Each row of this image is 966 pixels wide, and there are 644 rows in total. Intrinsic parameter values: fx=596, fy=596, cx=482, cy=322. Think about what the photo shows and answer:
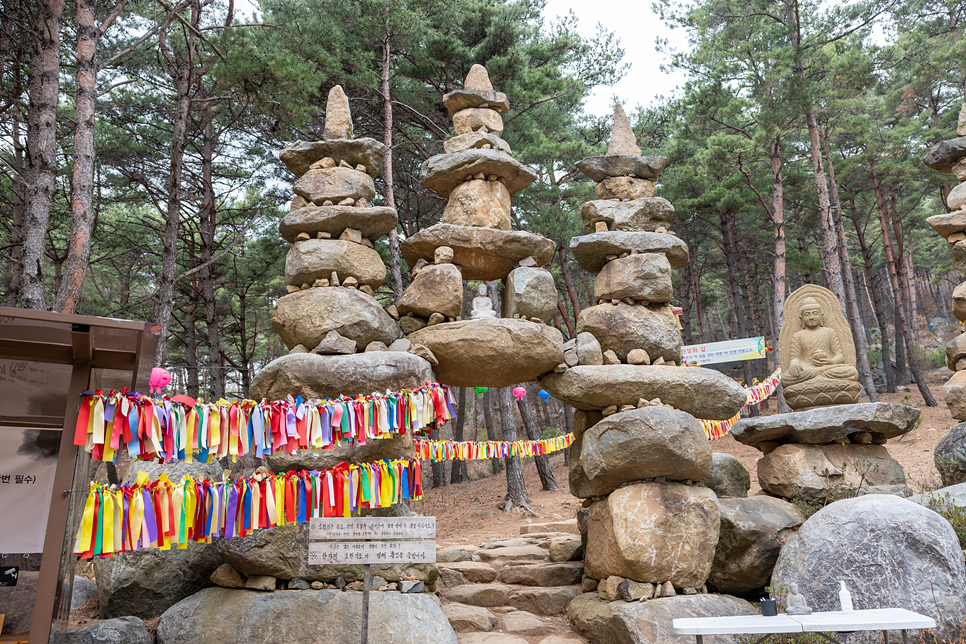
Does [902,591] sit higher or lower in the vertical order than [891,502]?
lower

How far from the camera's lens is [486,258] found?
700 cm

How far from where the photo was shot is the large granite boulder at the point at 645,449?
5891 mm

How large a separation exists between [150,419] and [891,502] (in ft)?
21.1

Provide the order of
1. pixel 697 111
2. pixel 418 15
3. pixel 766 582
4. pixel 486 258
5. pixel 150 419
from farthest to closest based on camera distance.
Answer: pixel 697 111 → pixel 418 15 → pixel 486 258 → pixel 766 582 → pixel 150 419

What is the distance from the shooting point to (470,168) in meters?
7.20

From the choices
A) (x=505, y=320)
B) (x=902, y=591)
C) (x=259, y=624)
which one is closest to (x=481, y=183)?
(x=505, y=320)

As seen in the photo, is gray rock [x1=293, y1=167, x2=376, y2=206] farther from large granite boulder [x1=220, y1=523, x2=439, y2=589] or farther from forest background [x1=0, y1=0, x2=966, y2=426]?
large granite boulder [x1=220, y1=523, x2=439, y2=589]

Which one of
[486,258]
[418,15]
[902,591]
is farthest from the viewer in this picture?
[418,15]

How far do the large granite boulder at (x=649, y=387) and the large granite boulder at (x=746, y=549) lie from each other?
1.12 m

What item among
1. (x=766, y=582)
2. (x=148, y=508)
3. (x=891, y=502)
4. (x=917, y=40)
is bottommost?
(x=766, y=582)

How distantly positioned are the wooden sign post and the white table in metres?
1.98

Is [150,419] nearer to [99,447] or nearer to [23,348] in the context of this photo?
[99,447]

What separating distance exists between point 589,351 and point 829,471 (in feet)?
9.92

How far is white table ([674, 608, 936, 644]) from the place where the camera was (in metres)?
3.67
